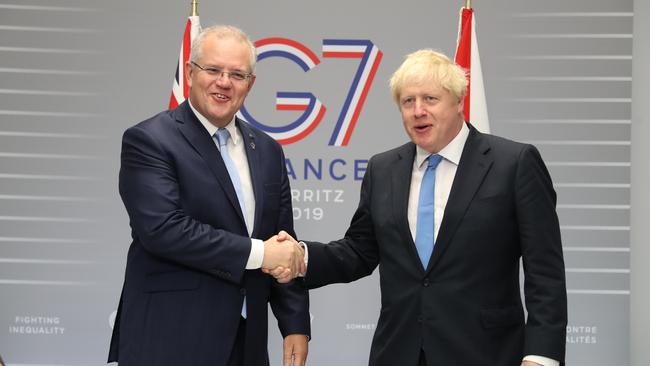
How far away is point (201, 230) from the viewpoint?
246 centimetres

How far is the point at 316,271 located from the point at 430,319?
58 centimetres

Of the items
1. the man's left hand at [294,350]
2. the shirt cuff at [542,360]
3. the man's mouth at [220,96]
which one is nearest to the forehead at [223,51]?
the man's mouth at [220,96]

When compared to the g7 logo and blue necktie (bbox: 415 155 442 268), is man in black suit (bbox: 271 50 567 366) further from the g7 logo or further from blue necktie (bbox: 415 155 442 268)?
the g7 logo

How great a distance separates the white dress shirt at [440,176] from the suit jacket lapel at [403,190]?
0.03 metres

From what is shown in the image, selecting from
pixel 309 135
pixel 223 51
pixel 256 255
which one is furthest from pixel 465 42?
pixel 256 255

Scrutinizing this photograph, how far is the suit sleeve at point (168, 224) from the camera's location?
2441mm

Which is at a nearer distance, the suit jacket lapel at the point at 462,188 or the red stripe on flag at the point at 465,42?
the suit jacket lapel at the point at 462,188

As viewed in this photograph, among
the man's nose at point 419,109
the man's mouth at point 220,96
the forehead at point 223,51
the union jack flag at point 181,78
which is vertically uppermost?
the union jack flag at point 181,78

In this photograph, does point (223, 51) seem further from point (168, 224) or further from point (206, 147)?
point (168, 224)

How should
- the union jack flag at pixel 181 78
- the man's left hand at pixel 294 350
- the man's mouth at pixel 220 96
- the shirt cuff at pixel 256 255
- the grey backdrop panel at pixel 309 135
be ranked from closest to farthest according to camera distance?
the shirt cuff at pixel 256 255 < the man's mouth at pixel 220 96 < the man's left hand at pixel 294 350 < the union jack flag at pixel 181 78 < the grey backdrop panel at pixel 309 135

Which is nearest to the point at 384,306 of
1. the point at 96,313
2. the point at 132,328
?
the point at 132,328

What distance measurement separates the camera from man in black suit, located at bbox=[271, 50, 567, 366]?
7.75 ft

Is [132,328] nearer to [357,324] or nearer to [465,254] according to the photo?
[465,254]

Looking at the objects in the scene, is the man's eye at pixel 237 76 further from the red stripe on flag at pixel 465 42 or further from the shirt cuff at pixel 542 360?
the red stripe on flag at pixel 465 42
